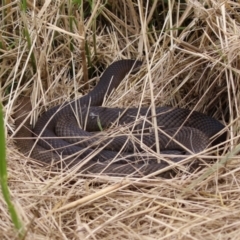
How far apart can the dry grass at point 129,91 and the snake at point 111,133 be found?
3.1 inches

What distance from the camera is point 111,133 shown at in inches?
129

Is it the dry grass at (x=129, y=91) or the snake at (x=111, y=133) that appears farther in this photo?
the snake at (x=111, y=133)

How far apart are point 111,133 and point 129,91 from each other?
0.54m

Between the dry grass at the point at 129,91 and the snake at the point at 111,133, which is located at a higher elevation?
the dry grass at the point at 129,91

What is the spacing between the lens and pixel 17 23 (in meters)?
3.78

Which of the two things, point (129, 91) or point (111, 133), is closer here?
point (111, 133)

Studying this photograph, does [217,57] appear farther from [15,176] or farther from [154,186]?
[15,176]

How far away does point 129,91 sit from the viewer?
12.2ft

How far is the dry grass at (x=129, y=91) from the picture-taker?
2.37 meters

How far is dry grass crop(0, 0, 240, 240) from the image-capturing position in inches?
93.2

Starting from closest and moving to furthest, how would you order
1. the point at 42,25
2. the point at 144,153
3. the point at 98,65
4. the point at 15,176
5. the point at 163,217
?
the point at 163,217
the point at 15,176
the point at 144,153
the point at 42,25
the point at 98,65

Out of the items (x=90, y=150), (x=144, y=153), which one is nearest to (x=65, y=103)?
(x=90, y=150)

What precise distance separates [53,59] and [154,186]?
149 cm

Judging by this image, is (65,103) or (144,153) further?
(65,103)
